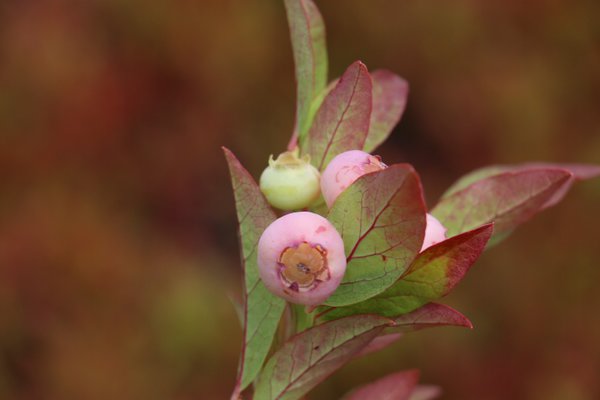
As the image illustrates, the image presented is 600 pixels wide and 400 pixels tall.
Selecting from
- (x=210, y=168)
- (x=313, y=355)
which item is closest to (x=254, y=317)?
(x=313, y=355)

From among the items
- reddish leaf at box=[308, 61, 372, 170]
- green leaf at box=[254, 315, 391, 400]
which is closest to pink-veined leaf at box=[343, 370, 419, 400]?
green leaf at box=[254, 315, 391, 400]

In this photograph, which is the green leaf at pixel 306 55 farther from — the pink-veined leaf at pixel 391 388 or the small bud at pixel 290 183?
the pink-veined leaf at pixel 391 388

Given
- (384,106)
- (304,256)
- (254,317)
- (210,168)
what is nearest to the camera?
(304,256)

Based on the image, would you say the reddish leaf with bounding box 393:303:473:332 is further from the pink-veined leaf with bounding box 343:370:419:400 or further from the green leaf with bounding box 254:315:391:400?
the pink-veined leaf with bounding box 343:370:419:400

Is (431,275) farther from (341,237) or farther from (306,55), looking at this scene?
(306,55)

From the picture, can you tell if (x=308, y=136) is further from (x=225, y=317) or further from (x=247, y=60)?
(x=247, y=60)

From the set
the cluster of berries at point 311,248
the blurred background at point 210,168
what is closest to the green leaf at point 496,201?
the cluster of berries at point 311,248

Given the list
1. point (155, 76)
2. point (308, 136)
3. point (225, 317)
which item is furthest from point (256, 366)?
point (155, 76)
